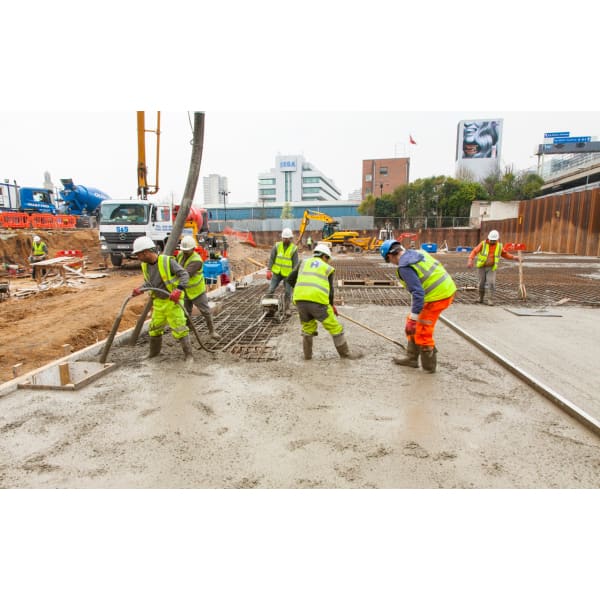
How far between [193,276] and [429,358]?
126 inches

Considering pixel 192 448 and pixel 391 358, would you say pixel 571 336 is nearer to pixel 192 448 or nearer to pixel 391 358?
pixel 391 358

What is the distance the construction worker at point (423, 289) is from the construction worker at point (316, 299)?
2.50ft

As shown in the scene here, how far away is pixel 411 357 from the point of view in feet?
15.0

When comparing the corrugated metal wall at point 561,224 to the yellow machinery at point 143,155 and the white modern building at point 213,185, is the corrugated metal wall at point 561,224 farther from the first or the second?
Answer: the white modern building at point 213,185

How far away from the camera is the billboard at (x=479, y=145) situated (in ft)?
201

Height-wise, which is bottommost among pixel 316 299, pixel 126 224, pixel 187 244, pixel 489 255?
pixel 316 299

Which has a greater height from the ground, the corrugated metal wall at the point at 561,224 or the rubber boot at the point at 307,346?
the corrugated metal wall at the point at 561,224

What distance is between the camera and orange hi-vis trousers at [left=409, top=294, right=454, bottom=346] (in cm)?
420

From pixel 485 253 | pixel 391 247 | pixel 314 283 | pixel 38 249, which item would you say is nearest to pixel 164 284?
pixel 314 283

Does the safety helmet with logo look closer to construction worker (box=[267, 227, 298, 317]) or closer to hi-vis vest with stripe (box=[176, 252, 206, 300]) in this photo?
hi-vis vest with stripe (box=[176, 252, 206, 300])

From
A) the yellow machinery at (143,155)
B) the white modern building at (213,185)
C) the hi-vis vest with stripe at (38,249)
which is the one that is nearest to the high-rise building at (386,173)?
the white modern building at (213,185)

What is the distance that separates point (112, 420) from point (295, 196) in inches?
A: 3595

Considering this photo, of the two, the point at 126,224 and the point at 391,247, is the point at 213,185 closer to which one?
the point at 126,224

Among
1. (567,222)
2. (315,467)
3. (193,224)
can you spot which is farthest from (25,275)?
(567,222)
